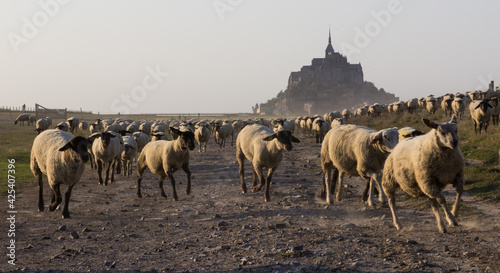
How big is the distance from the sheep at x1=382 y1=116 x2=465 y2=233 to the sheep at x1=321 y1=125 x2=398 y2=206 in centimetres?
160

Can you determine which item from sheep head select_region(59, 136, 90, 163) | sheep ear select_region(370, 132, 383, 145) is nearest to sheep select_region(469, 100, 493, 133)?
sheep ear select_region(370, 132, 383, 145)

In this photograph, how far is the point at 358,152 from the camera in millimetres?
10125

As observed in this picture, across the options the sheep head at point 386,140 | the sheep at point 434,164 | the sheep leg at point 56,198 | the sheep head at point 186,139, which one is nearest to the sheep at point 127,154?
the sheep head at point 186,139

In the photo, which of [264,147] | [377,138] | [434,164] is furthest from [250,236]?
[264,147]

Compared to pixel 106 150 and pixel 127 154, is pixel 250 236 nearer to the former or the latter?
pixel 106 150

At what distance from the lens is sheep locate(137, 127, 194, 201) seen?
12.3 m

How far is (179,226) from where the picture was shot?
9.16 metres

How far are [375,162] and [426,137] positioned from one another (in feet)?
A: 8.73

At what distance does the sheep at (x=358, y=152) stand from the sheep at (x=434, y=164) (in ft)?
5.24

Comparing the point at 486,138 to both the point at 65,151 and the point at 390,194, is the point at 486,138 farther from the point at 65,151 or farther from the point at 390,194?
the point at 65,151

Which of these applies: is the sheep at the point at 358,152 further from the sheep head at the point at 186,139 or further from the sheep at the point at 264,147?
the sheep head at the point at 186,139

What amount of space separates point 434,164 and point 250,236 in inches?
142

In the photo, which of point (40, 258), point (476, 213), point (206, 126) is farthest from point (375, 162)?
point (206, 126)

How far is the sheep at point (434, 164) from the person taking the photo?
22.6 feet
